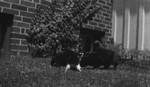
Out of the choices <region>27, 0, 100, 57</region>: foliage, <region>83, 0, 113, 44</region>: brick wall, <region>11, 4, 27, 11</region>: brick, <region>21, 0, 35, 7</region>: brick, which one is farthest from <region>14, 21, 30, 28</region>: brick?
<region>83, 0, 113, 44</region>: brick wall

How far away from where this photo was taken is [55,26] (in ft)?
24.1

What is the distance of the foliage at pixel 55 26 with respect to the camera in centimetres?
709

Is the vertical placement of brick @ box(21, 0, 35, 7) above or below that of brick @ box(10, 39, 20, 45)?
above

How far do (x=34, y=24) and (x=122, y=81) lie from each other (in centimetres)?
373

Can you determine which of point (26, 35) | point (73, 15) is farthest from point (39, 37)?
point (73, 15)

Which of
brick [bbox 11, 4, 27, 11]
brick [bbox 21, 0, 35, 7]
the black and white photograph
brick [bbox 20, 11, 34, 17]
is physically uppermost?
brick [bbox 21, 0, 35, 7]

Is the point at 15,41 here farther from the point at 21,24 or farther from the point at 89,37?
the point at 89,37

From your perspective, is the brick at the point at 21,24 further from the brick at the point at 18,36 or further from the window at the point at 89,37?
the window at the point at 89,37

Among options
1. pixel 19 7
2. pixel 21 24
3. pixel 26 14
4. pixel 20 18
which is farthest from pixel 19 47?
pixel 19 7

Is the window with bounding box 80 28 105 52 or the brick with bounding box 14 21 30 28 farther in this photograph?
the window with bounding box 80 28 105 52

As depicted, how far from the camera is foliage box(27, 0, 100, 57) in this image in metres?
7.09

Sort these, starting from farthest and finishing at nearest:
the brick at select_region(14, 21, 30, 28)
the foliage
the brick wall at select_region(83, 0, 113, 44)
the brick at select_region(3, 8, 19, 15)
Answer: the brick wall at select_region(83, 0, 113, 44) < the foliage < the brick at select_region(14, 21, 30, 28) < the brick at select_region(3, 8, 19, 15)

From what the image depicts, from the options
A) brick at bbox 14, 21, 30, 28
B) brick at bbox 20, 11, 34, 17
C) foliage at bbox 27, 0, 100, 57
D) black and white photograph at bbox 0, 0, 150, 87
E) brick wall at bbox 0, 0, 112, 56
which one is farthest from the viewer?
foliage at bbox 27, 0, 100, 57

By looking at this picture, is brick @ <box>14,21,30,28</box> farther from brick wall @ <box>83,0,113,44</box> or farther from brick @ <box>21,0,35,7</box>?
brick wall @ <box>83,0,113,44</box>
